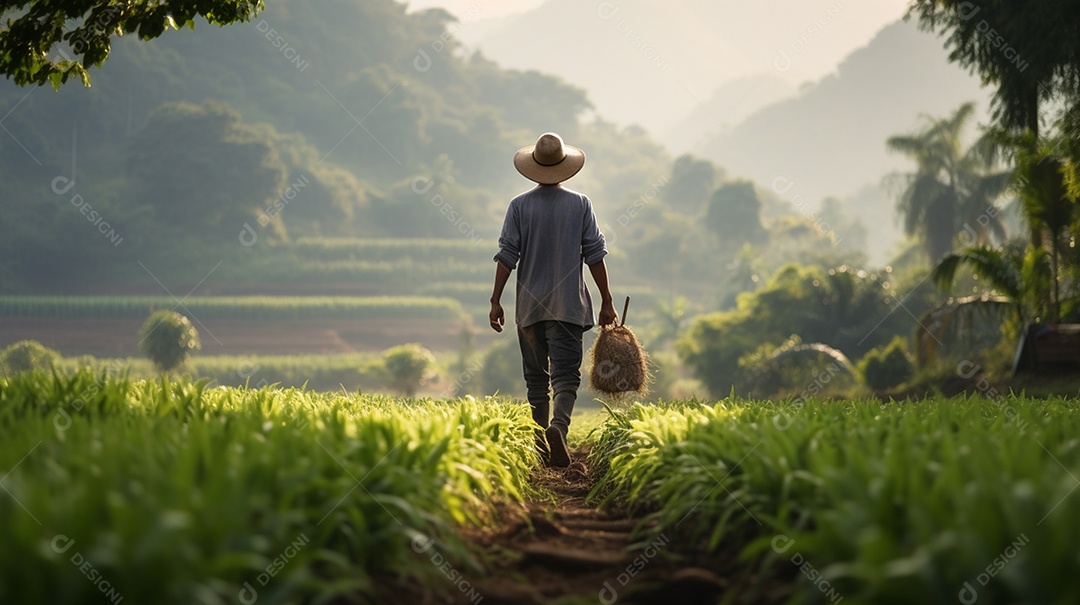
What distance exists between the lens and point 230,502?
2.68 meters

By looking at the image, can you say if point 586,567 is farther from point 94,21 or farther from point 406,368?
point 406,368

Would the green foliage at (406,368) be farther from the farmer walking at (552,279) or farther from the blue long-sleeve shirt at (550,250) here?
the blue long-sleeve shirt at (550,250)

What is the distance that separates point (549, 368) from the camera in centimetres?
676

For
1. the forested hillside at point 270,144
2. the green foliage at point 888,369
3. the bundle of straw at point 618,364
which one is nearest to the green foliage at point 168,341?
the forested hillside at point 270,144

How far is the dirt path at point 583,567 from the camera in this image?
3258mm

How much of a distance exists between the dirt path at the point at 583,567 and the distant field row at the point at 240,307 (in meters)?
62.4

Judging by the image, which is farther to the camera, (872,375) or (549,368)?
(872,375)

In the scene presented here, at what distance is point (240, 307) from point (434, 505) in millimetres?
64329

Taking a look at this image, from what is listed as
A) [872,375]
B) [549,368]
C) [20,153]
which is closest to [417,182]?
[20,153]

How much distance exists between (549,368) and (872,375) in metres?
19.5

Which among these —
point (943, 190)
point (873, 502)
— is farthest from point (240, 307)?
point (873, 502)

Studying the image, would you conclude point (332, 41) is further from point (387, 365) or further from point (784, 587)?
point (784, 587)

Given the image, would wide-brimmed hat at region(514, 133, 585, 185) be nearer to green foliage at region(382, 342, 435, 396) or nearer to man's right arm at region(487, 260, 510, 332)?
man's right arm at region(487, 260, 510, 332)

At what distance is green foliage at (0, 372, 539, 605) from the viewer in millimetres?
2418
